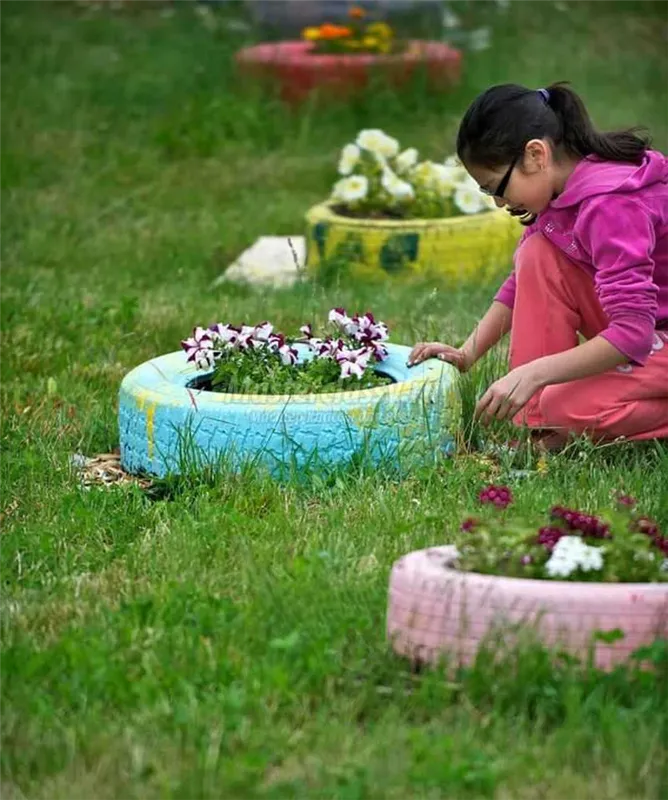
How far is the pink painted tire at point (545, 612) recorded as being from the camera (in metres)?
2.67

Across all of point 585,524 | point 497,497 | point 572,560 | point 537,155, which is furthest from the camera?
point 537,155

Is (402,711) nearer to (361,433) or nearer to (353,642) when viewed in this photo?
(353,642)

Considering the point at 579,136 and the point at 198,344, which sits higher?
the point at 579,136

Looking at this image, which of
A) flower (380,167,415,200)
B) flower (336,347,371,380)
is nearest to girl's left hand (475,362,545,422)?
flower (336,347,371,380)

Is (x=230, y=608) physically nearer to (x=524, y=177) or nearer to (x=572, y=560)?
(x=572, y=560)

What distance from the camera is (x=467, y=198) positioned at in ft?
22.5

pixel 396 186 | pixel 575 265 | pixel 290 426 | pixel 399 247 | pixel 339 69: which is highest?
pixel 575 265

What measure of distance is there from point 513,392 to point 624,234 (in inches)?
19.7

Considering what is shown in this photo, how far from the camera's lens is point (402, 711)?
106 inches

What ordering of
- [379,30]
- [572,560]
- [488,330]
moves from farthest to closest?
[379,30]
[488,330]
[572,560]

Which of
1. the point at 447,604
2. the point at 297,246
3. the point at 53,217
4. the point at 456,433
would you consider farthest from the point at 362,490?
the point at 53,217

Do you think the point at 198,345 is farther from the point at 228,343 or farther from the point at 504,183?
the point at 504,183

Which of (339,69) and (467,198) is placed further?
(339,69)

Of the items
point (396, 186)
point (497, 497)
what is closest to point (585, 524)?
point (497, 497)
